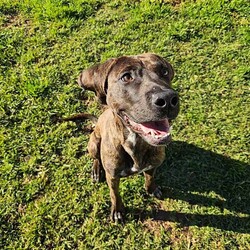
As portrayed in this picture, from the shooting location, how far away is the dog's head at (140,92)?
125 inches

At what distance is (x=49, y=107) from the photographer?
5.75m

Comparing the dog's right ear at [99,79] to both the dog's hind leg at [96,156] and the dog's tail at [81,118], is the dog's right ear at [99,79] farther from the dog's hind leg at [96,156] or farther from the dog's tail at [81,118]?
the dog's tail at [81,118]

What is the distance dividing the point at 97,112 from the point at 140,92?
7.78 feet

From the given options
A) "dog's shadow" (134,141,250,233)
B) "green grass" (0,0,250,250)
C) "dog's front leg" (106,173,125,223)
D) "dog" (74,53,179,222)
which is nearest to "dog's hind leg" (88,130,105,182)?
"green grass" (0,0,250,250)

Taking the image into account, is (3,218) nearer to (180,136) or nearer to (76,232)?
(76,232)

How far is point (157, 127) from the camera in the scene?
11.4ft

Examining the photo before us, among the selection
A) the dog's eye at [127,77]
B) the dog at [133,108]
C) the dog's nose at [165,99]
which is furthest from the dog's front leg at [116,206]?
the dog's nose at [165,99]

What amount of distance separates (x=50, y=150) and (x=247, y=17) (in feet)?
13.3

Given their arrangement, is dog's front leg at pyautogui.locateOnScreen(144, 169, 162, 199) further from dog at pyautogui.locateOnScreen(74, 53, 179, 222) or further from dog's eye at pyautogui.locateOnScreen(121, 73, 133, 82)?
dog's eye at pyautogui.locateOnScreen(121, 73, 133, 82)

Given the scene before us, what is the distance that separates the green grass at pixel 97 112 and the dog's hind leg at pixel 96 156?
4.3 inches

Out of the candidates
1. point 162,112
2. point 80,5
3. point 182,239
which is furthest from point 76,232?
point 80,5

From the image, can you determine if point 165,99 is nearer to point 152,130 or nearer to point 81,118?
point 152,130

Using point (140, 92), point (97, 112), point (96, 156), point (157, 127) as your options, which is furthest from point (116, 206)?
point (140, 92)

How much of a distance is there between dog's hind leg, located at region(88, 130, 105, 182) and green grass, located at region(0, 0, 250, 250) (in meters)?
0.11
